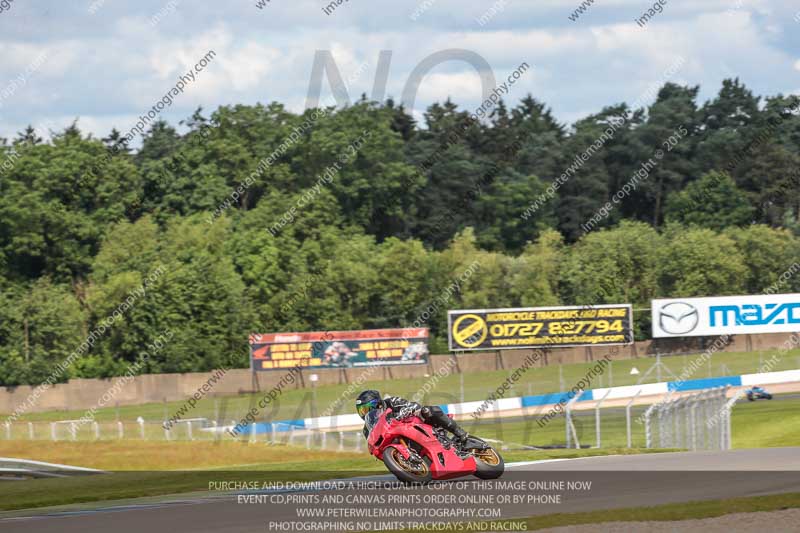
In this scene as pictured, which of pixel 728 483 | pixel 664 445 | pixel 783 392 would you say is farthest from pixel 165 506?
pixel 783 392

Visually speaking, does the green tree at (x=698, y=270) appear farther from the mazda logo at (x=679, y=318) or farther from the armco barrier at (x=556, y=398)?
the armco barrier at (x=556, y=398)

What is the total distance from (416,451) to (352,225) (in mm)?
87292

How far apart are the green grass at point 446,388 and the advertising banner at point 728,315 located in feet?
5.78

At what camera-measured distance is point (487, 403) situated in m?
54.7

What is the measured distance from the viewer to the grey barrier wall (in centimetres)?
7062

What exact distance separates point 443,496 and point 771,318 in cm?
5731

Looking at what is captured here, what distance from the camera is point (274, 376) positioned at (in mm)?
74375

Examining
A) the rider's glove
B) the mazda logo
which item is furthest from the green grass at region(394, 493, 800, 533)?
the mazda logo

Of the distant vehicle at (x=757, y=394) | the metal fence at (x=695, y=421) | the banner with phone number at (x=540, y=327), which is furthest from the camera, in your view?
the banner with phone number at (x=540, y=327)

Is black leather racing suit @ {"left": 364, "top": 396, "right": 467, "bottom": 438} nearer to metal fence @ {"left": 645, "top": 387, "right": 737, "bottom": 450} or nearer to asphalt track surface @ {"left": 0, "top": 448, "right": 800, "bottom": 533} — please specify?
asphalt track surface @ {"left": 0, "top": 448, "right": 800, "bottom": 533}

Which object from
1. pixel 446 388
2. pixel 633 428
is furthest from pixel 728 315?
pixel 633 428

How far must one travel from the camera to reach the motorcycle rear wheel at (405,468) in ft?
54.2

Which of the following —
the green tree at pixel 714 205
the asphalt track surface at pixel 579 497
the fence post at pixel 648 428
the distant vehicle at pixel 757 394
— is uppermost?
the green tree at pixel 714 205

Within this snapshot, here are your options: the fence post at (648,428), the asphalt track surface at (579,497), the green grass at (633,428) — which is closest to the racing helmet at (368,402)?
the asphalt track surface at (579,497)
